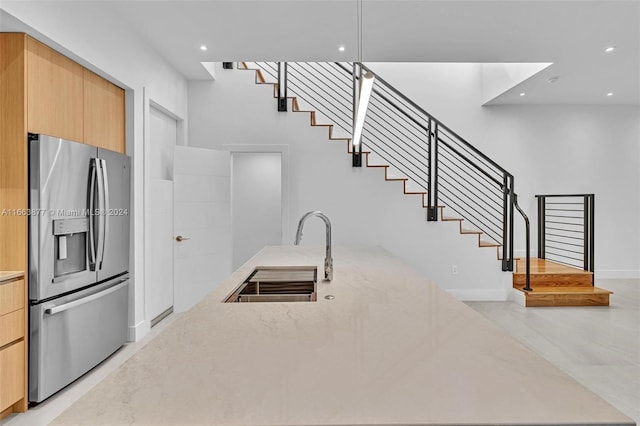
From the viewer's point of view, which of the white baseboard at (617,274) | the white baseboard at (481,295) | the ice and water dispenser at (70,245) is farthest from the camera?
the white baseboard at (617,274)

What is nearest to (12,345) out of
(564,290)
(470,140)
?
(564,290)

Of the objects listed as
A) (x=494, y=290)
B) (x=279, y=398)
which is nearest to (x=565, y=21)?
(x=494, y=290)

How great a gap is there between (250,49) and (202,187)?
5.44ft

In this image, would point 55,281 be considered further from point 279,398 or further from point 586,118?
point 586,118

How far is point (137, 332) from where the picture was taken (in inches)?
147

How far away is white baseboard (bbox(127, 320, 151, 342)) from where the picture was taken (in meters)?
3.70

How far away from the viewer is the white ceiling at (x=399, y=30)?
3.15m

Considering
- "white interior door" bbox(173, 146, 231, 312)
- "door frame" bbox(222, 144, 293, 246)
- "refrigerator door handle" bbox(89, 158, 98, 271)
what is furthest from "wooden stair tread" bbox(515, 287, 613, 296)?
"refrigerator door handle" bbox(89, 158, 98, 271)

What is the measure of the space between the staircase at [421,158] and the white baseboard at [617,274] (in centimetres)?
131

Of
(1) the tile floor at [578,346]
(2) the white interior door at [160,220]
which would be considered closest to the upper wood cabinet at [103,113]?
(2) the white interior door at [160,220]

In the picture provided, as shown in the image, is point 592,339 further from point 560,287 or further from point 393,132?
point 393,132

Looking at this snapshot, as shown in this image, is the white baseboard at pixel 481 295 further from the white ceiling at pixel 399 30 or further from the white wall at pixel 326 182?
the white ceiling at pixel 399 30

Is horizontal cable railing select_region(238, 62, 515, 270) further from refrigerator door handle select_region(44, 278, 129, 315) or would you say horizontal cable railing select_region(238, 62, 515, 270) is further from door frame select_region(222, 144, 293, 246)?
refrigerator door handle select_region(44, 278, 129, 315)

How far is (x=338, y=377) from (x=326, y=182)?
460 cm
